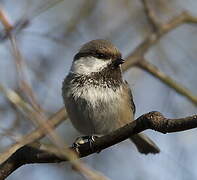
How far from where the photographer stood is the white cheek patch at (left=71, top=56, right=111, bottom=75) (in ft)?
14.8

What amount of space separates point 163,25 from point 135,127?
104 inches

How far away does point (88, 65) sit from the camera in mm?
4582

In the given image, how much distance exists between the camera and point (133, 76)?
6324 mm

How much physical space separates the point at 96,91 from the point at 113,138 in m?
1.36

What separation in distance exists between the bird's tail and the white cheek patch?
1132 mm

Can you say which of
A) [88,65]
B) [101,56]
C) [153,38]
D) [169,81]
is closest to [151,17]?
[153,38]

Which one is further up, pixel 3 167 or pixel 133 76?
pixel 3 167

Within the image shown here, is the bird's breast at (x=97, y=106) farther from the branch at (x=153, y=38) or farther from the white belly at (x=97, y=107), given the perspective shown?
the branch at (x=153, y=38)

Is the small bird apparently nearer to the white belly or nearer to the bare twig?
the white belly

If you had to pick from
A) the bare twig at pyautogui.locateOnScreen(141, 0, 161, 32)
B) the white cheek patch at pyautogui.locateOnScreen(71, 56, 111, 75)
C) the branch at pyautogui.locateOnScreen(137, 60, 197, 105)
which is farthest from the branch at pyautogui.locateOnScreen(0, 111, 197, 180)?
the bare twig at pyautogui.locateOnScreen(141, 0, 161, 32)

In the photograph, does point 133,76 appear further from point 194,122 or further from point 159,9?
point 194,122

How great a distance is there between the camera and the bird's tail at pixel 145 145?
16.7 feet

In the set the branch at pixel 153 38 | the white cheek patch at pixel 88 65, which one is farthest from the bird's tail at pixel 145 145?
the white cheek patch at pixel 88 65

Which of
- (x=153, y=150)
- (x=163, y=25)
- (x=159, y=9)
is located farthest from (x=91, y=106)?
(x=159, y=9)
